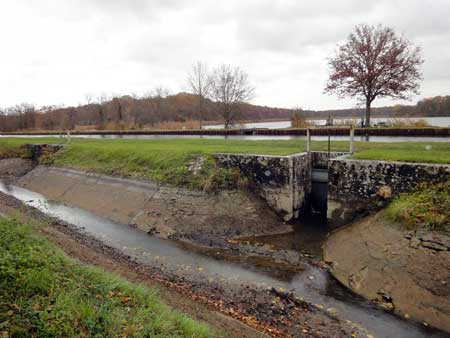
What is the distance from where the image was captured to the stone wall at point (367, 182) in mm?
8899

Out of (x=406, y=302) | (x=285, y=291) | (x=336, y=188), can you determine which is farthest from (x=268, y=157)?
(x=406, y=302)

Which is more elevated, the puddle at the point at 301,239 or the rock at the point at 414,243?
the rock at the point at 414,243

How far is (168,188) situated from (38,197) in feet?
29.4

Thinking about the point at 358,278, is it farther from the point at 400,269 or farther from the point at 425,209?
the point at 425,209

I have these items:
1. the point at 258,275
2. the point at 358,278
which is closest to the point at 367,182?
the point at 358,278

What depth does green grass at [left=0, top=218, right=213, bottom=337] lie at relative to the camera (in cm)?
325

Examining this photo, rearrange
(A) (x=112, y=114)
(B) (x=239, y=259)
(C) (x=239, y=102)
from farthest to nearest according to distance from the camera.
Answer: (A) (x=112, y=114), (C) (x=239, y=102), (B) (x=239, y=259)

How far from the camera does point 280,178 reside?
11.6m

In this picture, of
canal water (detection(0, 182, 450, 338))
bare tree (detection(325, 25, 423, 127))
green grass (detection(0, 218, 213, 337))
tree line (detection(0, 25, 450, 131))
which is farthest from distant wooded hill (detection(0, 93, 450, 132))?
green grass (detection(0, 218, 213, 337))

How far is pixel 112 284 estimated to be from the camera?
475 centimetres

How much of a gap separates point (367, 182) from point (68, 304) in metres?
9.28

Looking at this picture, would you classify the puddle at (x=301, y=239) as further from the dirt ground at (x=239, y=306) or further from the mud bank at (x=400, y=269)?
the dirt ground at (x=239, y=306)

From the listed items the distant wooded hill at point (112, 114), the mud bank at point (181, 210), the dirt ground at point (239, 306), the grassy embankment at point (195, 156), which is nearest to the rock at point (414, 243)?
the dirt ground at point (239, 306)

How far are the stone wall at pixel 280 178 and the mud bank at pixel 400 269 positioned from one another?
10.3ft
